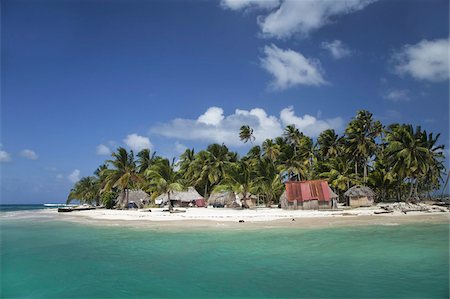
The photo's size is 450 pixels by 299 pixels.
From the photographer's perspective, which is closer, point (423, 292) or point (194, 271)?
point (423, 292)

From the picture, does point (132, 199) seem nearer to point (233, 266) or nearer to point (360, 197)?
point (360, 197)

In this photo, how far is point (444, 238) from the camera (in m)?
16.2

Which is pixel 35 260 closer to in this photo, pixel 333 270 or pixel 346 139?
pixel 333 270

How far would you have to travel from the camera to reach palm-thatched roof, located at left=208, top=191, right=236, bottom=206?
4367cm

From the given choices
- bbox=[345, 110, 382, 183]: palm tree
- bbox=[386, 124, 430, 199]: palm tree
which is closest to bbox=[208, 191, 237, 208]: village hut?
bbox=[345, 110, 382, 183]: palm tree

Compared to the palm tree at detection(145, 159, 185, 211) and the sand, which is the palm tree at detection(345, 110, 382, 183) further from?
the palm tree at detection(145, 159, 185, 211)

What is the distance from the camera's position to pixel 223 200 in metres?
45.6

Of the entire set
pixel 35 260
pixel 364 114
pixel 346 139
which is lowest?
pixel 35 260

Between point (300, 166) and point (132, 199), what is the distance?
22717 mm

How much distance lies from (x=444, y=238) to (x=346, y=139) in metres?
30.7

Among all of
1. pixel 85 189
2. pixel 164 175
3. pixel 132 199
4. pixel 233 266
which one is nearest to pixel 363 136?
pixel 164 175

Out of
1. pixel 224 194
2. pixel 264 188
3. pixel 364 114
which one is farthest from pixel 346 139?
pixel 224 194

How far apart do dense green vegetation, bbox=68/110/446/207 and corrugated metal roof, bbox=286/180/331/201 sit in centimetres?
304

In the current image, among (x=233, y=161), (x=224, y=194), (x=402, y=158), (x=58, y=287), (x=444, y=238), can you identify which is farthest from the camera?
(x=233, y=161)
